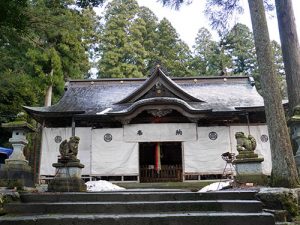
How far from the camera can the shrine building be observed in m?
14.2

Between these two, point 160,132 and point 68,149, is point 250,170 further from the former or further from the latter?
point 160,132

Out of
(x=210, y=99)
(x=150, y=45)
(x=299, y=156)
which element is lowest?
(x=299, y=156)

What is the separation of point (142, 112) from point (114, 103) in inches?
71.1

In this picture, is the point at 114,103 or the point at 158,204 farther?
the point at 114,103

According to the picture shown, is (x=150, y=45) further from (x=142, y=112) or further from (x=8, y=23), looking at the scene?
(x=8, y=23)

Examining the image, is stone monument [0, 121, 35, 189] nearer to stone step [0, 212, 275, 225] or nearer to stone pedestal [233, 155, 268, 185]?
stone step [0, 212, 275, 225]

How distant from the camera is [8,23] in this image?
5457 millimetres

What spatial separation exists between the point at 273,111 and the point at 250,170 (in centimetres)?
220

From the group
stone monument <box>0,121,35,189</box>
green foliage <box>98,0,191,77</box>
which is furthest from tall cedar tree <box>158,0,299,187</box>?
green foliage <box>98,0,191,77</box>

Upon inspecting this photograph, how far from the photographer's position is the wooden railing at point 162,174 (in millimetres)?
14734

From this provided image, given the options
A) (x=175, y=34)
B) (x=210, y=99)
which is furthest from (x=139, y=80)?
(x=175, y=34)

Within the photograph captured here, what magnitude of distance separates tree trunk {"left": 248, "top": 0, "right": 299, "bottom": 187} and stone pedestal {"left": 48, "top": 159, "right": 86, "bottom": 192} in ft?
16.8

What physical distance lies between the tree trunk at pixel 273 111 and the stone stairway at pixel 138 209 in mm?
1023

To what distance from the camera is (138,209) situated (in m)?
5.50
